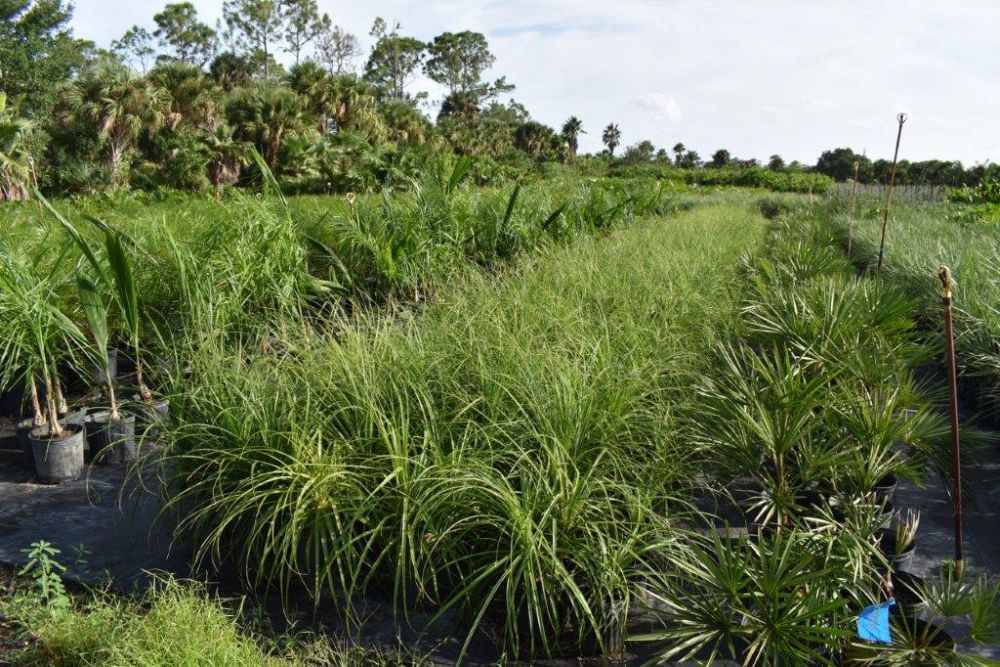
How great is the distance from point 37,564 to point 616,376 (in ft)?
7.97

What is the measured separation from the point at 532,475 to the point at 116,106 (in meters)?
24.2

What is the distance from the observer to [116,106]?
22.4 meters

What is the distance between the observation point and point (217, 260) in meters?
4.86

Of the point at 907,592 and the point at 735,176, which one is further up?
the point at 735,176

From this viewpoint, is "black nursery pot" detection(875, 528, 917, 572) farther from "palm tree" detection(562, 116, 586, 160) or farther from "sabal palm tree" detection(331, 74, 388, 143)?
"palm tree" detection(562, 116, 586, 160)

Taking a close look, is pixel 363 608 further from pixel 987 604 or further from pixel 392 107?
pixel 392 107

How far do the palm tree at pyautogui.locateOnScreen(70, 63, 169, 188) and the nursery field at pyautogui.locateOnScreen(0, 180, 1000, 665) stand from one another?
20.5m

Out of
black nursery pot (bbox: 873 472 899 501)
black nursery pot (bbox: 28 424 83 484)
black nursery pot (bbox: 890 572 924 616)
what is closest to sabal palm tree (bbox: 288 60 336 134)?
black nursery pot (bbox: 28 424 83 484)

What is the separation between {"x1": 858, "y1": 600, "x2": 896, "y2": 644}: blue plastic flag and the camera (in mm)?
1987

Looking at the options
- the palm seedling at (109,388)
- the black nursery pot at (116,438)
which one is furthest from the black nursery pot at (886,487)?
the black nursery pot at (116,438)

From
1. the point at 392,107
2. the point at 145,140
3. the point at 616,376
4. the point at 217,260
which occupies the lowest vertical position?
the point at 616,376

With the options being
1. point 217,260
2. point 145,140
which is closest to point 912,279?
point 217,260

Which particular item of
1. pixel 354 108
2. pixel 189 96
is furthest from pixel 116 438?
pixel 354 108

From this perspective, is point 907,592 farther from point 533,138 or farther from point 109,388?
point 533,138
